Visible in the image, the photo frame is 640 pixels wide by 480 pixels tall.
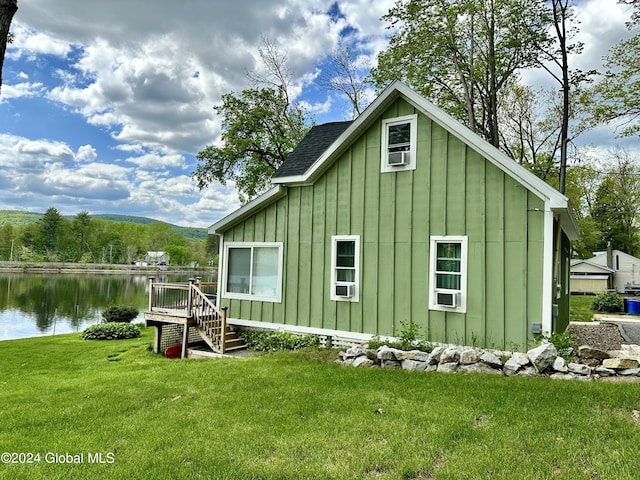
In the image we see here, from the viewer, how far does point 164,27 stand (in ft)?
47.1

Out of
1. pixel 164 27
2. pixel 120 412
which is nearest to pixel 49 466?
pixel 120 412

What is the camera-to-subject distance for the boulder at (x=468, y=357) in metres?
6.44

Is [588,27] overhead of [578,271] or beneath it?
overhead

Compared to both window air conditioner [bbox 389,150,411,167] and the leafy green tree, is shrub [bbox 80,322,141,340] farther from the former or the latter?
A: window air conditioner [bbox 389,150,411,167]

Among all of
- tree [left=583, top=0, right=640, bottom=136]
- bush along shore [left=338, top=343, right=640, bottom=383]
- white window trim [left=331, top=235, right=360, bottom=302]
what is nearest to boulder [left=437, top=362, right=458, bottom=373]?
bush along shore [left=338, top=343, right=640, bottom=383]

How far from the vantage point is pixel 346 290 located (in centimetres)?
868

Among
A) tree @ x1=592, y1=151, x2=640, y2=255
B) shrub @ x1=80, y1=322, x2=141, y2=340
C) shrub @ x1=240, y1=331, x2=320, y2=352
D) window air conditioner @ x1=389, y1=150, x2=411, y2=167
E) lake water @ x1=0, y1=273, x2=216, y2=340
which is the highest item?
tree @ x1=592, y1=151, x2=640, y2=255

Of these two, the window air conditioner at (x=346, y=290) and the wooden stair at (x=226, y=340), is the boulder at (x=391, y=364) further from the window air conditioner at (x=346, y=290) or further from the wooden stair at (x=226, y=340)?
the wooden stair at (x=226, y=340)

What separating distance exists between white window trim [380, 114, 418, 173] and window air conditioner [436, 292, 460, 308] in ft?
9.01

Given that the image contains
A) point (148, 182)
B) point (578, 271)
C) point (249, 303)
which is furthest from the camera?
point (148, 182)

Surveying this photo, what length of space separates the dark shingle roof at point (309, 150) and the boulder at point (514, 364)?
20.2ft

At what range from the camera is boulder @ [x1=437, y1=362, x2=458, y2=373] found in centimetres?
649

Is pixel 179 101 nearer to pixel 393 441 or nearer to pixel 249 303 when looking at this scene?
pixel 249 303

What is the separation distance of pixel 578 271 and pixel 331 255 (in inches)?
1236
